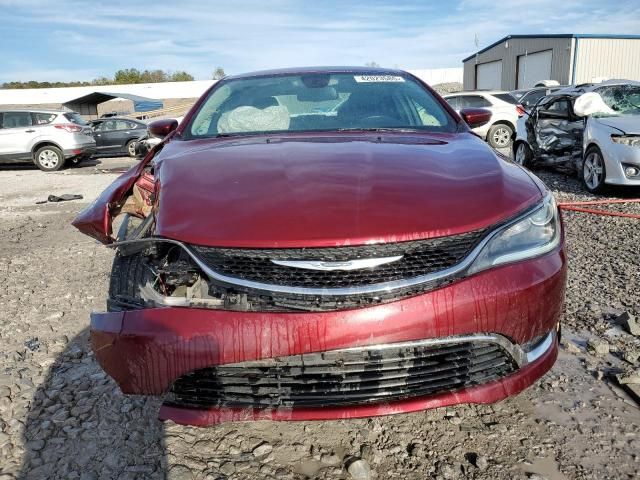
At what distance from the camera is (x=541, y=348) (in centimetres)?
184

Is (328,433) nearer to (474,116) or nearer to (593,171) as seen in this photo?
(474,116)

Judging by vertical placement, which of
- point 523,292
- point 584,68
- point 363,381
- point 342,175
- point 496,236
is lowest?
point 363,381

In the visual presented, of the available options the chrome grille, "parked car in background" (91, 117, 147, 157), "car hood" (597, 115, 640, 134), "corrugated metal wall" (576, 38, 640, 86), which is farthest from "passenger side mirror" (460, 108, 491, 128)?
"corrugated metal wall" (576, 38, 640, 86)

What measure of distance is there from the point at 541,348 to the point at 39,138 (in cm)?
1409

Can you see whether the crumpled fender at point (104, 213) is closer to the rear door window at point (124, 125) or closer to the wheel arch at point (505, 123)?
the wheel arch at point (505, 123)

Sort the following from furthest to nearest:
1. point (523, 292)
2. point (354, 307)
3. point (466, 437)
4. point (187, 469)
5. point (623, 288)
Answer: point (623, 288) < point (466, 437) < point (187, 469) < point (523, 292) < point (354, 307)

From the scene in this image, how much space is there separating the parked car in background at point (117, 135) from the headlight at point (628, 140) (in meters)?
13.0

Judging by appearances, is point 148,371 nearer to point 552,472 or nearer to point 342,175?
point 342,175

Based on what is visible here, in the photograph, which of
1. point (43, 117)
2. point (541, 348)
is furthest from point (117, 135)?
point (541, 348)

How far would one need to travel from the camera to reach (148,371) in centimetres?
168

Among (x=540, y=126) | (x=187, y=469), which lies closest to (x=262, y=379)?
(x=187, y=469)

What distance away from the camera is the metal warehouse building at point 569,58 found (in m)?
26.8

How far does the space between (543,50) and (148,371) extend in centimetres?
3162

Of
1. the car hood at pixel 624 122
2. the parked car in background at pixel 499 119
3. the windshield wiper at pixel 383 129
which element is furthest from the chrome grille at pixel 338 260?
the parked car in background at pixel 499 119
